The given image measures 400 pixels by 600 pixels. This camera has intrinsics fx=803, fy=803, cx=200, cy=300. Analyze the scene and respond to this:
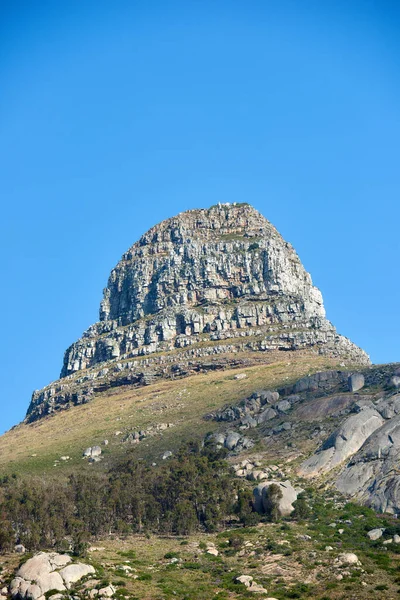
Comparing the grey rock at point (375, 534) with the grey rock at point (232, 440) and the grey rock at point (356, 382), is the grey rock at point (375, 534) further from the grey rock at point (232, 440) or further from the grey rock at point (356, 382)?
the grey rock at point (356, 382)

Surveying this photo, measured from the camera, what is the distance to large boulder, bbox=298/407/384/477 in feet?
328

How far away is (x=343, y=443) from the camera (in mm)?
101250

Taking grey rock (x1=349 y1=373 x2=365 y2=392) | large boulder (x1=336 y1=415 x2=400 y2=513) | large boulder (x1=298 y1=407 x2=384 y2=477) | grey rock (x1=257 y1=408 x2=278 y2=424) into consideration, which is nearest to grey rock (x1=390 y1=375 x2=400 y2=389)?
grey rock (x1=349 y1=373 x2=365 y2=392)

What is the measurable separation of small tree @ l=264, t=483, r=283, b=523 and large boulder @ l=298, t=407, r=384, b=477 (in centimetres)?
1143

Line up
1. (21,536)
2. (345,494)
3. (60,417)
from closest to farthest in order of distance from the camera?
(21,536) → (345,494) → (60,417)

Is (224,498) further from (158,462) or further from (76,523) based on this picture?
(158,462)

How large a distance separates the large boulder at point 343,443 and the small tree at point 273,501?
37.5ft

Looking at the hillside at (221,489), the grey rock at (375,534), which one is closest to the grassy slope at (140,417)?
the hillside at (221,489)

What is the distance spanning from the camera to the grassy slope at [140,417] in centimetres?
13400

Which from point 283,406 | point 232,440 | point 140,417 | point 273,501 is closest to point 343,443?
point 273,501

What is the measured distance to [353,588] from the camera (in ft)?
209

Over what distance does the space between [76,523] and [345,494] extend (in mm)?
30435

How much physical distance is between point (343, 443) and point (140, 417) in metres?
62.2

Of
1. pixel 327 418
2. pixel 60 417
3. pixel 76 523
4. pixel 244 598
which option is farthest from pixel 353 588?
pixel 60 417
